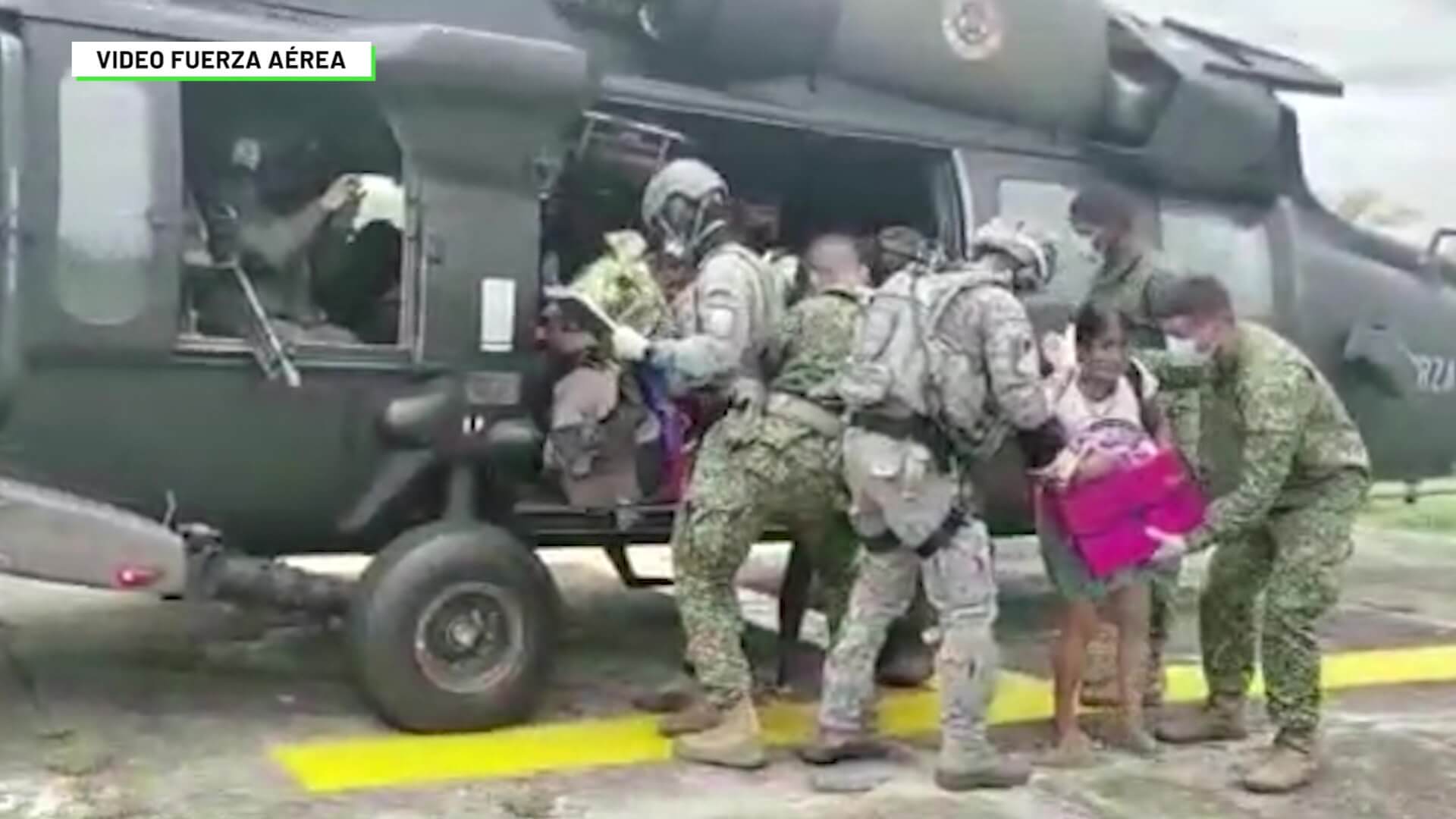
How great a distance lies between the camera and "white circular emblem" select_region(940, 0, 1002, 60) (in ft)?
24.4

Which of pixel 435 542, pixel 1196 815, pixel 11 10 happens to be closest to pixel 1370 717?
pixel 1196 815

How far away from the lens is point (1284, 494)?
6020 mm

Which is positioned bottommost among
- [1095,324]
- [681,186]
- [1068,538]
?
[1068,538]

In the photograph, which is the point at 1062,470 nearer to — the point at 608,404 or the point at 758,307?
the point at 758,307

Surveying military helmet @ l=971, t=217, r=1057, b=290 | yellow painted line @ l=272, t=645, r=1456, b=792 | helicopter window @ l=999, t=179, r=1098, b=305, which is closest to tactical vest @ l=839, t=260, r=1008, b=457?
military helmet @ l=971, t=217, r=1057, b=290

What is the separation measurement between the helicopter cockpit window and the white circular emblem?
207 cm

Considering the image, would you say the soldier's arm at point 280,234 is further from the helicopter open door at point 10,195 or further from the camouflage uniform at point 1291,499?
the camouflage uniform at point 1291,499

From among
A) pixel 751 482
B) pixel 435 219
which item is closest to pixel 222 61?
pixel 435 219

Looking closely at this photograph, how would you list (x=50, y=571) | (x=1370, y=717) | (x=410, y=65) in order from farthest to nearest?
(x=1370, y=717)
(x=410, y=65)
(x=50, y=571)

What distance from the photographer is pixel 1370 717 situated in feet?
22.9

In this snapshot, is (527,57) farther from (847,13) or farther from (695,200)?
(847,13)

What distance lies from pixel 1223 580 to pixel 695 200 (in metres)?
1.91

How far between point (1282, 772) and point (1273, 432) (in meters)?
0.96

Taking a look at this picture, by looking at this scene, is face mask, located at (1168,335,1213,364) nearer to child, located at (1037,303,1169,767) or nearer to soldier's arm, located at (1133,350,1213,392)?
soldier's arm, located at (1133,350,1213,392)
